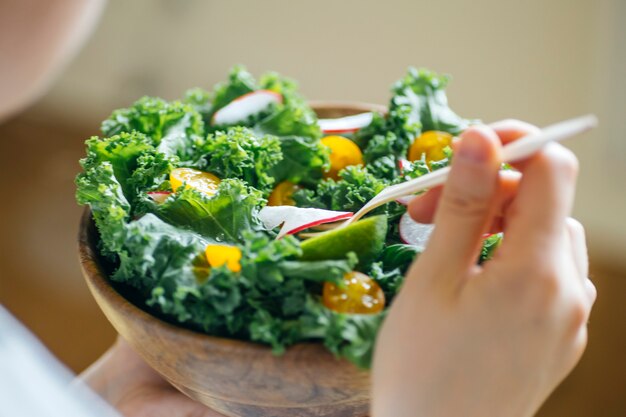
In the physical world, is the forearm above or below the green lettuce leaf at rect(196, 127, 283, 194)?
above

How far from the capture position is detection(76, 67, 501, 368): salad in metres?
0.70

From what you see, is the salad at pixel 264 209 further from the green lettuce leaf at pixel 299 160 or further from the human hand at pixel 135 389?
the human hand at pixel 135 389

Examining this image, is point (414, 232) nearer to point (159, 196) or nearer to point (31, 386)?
point (159, 196)

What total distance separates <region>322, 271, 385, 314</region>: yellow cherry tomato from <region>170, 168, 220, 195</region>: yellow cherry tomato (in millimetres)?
213

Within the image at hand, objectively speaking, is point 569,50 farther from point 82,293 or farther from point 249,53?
point 82,293

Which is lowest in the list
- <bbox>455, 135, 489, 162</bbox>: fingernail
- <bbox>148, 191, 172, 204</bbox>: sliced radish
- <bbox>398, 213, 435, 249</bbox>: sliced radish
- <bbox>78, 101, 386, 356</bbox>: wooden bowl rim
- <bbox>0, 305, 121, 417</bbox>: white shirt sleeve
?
<bbox>0, 305, 121, 417</bbox>: white shirt sleeve

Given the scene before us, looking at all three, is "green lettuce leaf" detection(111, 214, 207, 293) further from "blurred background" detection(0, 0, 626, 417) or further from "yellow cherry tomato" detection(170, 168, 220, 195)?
"blurred background" detection(0, 0, 626, 417)

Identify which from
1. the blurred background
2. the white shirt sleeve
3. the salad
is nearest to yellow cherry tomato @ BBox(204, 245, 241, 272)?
the salad

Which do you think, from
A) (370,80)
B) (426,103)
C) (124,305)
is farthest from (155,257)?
(370,80)

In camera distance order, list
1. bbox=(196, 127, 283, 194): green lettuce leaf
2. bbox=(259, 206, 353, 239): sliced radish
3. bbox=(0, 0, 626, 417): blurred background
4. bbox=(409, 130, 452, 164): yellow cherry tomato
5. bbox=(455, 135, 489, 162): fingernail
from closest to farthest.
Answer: bbox=(455, 135, 489, 162): fingernail, bbox=(259, 206, 353, 239): sliced radish, bbox=(196, 127, 283, 194): green lettuce leaf, bbox=(409, 130, 452, 164): yellow cherry tomato, bbox=(0, 0, 626, 417): blurred background

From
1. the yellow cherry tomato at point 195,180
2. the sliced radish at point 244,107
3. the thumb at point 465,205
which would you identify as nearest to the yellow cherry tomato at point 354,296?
the thumb at point 465,205

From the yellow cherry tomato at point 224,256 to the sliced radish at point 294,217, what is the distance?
0.08 meters

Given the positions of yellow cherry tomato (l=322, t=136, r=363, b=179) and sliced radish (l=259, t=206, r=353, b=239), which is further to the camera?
yellow cherry tomato (l=322, t=136, r=363, b=179)

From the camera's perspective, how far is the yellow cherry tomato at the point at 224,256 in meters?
0.73
